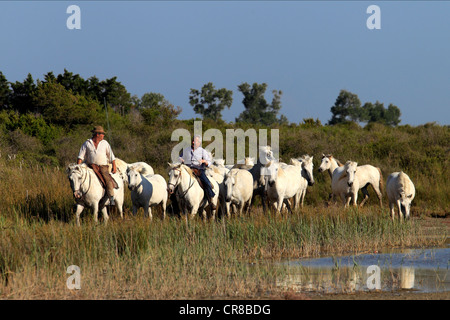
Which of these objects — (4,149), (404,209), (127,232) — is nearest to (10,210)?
(127,232)

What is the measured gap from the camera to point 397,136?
33.9 meters

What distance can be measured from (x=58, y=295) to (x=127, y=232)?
2850 mm

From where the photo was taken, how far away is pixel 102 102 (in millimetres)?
44406

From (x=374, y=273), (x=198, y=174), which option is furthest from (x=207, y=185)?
(x=374, y=273)

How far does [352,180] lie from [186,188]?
5.11 metres

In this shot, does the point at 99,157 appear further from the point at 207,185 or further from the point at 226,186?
the point at 226,186

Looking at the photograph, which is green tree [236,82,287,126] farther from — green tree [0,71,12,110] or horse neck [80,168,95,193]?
horse neck [80,168,95,193]

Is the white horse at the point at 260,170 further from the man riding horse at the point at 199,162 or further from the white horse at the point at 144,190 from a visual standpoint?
the white horse at the point at 144,190

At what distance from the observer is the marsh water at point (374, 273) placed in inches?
394

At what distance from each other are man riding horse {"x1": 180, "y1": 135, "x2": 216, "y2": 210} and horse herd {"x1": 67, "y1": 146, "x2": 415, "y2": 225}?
0.20m

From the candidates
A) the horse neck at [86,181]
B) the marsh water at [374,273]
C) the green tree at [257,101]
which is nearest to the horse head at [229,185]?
the horse neck at [86,181]

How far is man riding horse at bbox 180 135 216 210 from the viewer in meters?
16.8

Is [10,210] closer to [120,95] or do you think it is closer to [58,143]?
[58,143]

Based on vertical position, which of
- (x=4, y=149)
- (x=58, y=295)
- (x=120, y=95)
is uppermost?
(x=120, y=95)
